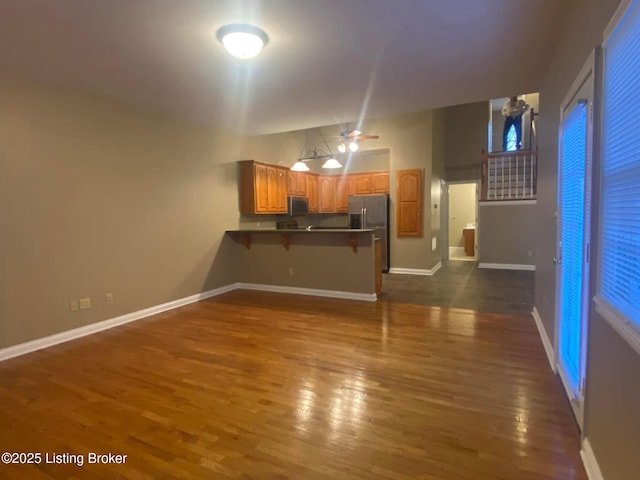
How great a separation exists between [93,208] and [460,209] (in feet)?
32.1

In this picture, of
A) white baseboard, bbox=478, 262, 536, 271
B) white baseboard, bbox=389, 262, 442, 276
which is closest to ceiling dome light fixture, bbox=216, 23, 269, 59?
white baseboard, bbox=389, 262, 442, 276

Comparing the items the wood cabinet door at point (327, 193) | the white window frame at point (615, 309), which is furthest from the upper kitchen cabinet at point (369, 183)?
the white window frame at point (615, 309)

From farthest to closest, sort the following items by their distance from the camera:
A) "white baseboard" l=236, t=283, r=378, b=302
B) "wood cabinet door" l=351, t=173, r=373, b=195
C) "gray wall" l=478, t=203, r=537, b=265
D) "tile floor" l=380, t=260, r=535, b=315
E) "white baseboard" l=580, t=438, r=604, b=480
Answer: "wood cabinet door" l=351, t=173, r=373, b=195 < "gray wall" l=478, t=203, r=537, b=265 < "white baseboard" l=236, t=283, r=378, b=302 < "tile floor" l=380, t=260, r=535, b=315 < "white baseboard" l=580, t=438, r=604, b=480

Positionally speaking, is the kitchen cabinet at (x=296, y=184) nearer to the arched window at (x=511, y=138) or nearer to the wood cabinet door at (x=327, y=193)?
the wood cabinet door at (x=327, y=193)

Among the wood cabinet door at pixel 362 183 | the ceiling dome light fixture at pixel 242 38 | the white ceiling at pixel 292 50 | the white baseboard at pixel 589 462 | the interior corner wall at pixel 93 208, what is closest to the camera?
the white baseboard at pixel 589 462

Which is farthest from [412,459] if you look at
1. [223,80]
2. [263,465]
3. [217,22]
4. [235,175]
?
[235,175]

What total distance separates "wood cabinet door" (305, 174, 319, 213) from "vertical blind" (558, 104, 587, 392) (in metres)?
5.83

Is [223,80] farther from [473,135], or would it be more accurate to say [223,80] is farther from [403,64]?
[473,135]

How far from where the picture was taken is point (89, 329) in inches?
151

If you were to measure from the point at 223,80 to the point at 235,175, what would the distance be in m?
2.57

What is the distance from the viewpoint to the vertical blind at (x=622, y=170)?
3.88ft

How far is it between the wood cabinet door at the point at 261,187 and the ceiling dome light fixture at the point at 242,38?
3416mm

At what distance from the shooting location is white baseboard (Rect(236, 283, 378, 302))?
5.04 metres

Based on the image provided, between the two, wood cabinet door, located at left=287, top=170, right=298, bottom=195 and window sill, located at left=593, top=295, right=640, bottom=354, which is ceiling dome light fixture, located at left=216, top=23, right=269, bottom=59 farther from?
wood cabinet door, located at left=287, top=170, right=298, bottom=195
